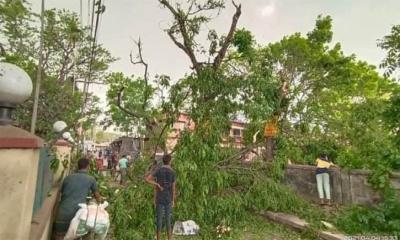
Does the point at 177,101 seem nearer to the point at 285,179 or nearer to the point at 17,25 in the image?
the point at 285,179

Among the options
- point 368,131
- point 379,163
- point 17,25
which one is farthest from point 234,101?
point 17,25

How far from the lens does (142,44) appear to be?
980cm

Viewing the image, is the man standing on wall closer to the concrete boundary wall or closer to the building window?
the building window

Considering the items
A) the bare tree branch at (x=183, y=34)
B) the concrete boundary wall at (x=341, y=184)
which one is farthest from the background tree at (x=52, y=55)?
the concrete boundary wall at (x=341, y=184)

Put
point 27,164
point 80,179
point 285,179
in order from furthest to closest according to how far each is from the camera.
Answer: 1. point 285,179
2. point 80,179
3. point 27,164

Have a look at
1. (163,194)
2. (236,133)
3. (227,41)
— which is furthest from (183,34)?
(163,194)

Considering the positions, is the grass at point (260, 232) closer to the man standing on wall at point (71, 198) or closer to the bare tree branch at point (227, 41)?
the man standing on wall at point (71, 198)

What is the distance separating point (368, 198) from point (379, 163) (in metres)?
1.00

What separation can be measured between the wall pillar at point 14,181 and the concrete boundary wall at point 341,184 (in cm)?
714

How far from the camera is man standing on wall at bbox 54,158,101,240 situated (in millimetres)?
4359

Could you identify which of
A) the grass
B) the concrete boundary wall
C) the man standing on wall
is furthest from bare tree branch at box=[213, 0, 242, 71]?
the man standing on wall

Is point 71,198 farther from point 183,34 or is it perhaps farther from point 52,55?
point 52,55

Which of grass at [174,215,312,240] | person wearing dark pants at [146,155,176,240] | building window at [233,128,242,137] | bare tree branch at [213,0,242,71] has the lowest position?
grass at [174,215,312,240]

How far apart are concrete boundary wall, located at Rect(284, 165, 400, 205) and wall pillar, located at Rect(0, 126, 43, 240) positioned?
23.4 ft
